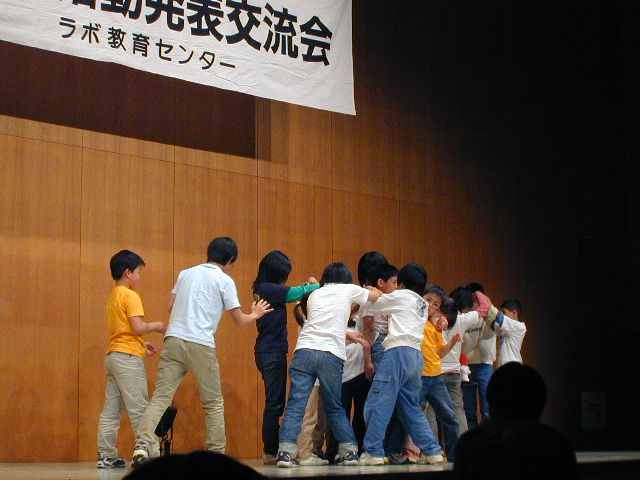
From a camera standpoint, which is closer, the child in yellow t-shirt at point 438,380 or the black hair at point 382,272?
the black hair at point 382,272

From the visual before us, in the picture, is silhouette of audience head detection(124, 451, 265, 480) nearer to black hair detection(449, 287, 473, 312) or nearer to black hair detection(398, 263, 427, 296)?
black hair detection(398, 263, 427, 296)

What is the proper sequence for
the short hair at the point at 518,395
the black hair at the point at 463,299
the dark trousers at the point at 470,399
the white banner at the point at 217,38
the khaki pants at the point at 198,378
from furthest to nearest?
the dark trousers at the point at 470,399 → the black hair at the point at 463,299 → the white banner at the point at 217,38 → the khaki pants at the point at 198,378 → the short hair at the point at 518,395

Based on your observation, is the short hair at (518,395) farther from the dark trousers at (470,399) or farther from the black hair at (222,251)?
the dark trousers at (470,399)

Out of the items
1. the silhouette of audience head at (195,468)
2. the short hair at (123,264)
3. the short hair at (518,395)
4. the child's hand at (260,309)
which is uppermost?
the short hair at (123,264)

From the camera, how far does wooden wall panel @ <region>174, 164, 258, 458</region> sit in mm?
7871

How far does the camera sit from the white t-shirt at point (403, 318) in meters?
5.92

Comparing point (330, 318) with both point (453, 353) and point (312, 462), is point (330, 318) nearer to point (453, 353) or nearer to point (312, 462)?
point (312, 462)

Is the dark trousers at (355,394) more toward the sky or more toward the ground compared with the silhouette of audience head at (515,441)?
more toward the ground

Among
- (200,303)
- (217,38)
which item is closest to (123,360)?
(200,303)

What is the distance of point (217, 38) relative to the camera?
284 inches

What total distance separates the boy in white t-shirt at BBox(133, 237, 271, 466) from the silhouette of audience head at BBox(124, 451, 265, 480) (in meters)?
4.39

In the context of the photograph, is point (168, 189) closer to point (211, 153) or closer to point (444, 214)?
point (211, 153)

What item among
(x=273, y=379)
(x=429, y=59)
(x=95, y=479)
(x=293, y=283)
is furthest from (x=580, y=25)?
(x=95, y=479)

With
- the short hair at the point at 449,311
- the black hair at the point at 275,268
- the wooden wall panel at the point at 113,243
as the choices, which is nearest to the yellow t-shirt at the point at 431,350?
the short hair at the point at 449,311
